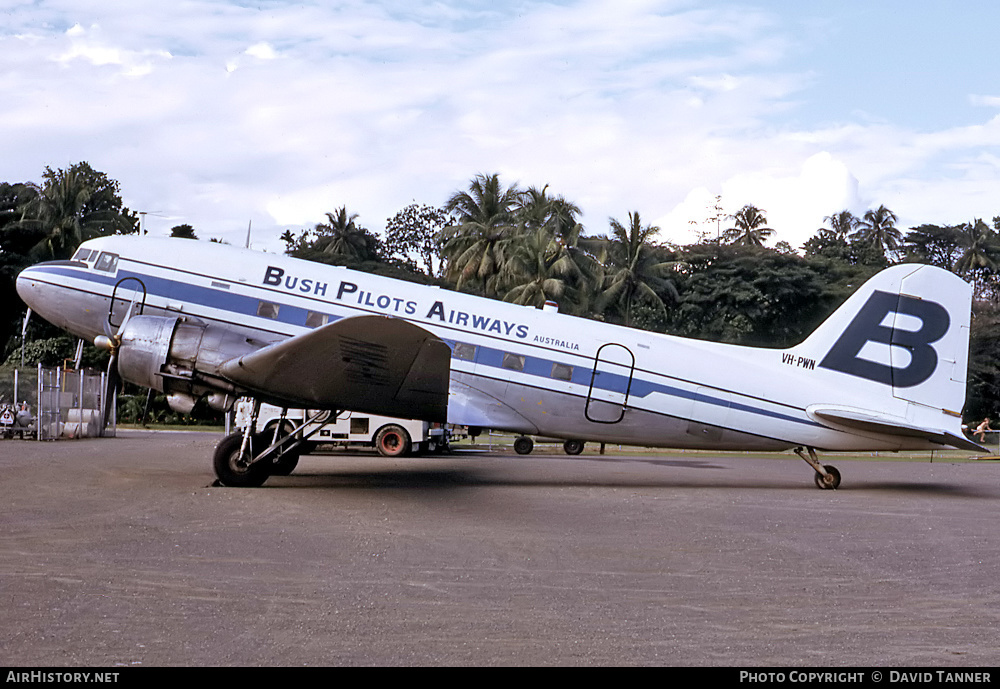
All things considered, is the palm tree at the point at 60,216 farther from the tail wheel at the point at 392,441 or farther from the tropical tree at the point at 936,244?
the tropical tree at the point at 936,244

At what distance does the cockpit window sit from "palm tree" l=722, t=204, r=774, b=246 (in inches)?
2171

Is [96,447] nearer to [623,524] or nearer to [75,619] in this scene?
[623,524]

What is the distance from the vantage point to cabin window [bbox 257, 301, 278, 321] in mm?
14953

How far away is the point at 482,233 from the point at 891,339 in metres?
37.2

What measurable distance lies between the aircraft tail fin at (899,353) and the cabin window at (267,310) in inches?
351

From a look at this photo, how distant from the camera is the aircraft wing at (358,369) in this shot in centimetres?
1154

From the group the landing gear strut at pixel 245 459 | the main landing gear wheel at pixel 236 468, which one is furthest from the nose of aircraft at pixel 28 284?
the main landing gear wheel at pixel 236 468

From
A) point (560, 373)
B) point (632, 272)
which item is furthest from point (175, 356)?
point (632, 272)

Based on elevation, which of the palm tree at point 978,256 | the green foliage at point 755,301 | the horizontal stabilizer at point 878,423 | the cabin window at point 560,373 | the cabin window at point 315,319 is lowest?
the horizontal stabilizer at point 878,423

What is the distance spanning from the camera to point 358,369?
12.5 m

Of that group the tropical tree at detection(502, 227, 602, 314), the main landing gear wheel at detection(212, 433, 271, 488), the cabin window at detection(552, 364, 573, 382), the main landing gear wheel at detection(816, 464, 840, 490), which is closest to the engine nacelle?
the main landing gear wheel at detection(212, 433, 271, 488)

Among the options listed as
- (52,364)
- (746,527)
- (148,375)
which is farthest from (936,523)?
(52,364)

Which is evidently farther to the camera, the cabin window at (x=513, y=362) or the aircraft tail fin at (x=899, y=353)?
the aircraft tail fin at (x=899, y=353)

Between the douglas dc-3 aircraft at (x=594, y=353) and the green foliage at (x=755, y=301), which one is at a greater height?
the green foliage at (x=755, y=301)
